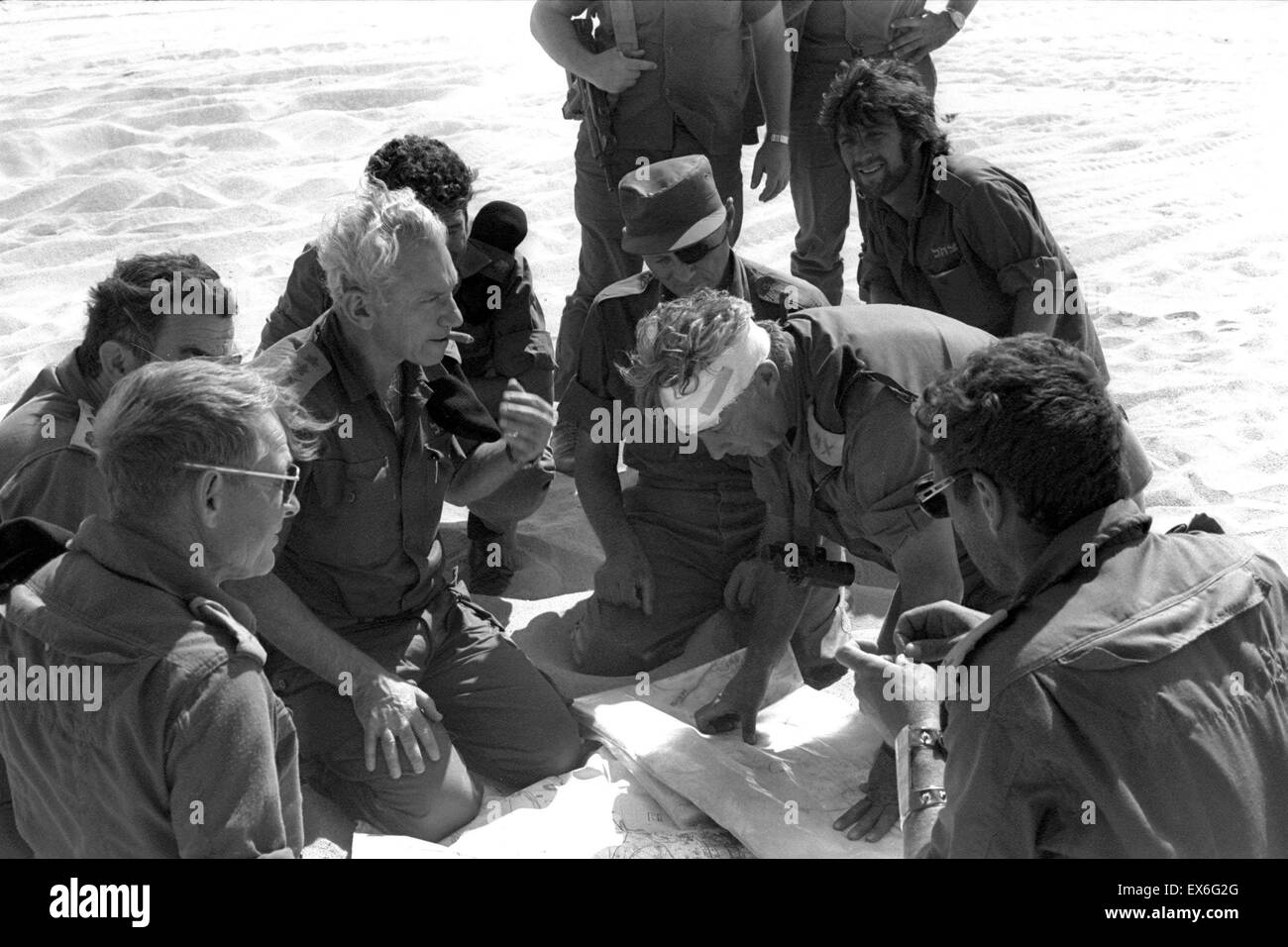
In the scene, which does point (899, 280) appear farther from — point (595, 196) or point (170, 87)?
point (170, 87)

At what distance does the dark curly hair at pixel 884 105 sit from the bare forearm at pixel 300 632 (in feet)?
6.80

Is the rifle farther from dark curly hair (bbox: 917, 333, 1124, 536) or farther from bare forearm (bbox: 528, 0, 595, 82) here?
dark curly hair (bbox: 917, 333, 1124, 536)

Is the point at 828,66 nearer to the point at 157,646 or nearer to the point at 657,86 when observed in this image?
the point at 657,86

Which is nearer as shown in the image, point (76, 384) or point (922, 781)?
point (922, 781)

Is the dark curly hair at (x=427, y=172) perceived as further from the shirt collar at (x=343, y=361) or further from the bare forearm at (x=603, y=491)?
the bare forearm at (x=603, y=491)

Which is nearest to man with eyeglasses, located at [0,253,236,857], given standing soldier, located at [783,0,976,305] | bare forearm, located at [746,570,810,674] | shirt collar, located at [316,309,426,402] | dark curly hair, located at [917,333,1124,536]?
shirt collar, located at [316,309,426,402]

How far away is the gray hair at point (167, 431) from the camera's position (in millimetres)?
1993

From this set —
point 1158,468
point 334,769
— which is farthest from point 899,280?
point 334,769

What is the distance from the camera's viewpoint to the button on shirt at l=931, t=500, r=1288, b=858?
185cm

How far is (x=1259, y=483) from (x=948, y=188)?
137cm

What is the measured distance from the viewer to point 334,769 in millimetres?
3262

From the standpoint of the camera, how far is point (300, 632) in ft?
10.3

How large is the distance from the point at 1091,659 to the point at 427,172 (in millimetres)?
2495

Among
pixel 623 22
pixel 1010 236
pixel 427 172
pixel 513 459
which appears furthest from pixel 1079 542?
pixel 623 22
